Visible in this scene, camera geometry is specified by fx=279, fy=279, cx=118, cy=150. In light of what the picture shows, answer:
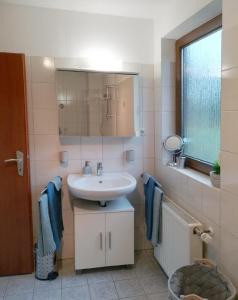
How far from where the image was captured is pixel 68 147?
254 centimetres

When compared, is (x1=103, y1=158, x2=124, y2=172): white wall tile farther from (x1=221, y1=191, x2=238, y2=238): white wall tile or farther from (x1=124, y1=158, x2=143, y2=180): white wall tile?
(x1=221, y1=191, x2=238, y2=238): white wall tile

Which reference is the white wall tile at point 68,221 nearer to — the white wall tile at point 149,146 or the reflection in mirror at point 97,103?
the reflection in mirror at point 97,103

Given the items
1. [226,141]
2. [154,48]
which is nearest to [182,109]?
[154,48]

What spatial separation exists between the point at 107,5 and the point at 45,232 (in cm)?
189

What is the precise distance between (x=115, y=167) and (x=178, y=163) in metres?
0.60

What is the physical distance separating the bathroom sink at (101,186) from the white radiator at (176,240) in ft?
1.21

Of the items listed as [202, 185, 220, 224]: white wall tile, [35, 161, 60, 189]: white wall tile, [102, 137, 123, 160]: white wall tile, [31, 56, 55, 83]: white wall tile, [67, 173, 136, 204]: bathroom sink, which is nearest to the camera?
[202, 185, 220, 224]: white wall tile

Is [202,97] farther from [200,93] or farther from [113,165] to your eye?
[113,165]

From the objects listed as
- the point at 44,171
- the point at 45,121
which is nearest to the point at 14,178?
the point at 44,171

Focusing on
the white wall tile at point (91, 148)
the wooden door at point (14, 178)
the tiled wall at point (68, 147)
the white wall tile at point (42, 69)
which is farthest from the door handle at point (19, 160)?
the white wall tile at point (42, 69)

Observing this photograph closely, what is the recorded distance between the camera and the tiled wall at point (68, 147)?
244 centimetres

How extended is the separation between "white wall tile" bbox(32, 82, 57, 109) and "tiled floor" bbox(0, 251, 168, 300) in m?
1.46

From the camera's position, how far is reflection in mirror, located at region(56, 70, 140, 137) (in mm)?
2449

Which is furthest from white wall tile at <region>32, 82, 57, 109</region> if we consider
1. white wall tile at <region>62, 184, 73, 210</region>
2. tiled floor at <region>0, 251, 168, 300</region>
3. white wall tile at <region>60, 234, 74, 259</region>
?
tiled floor at <region>0, 251, 168, 300</region>
